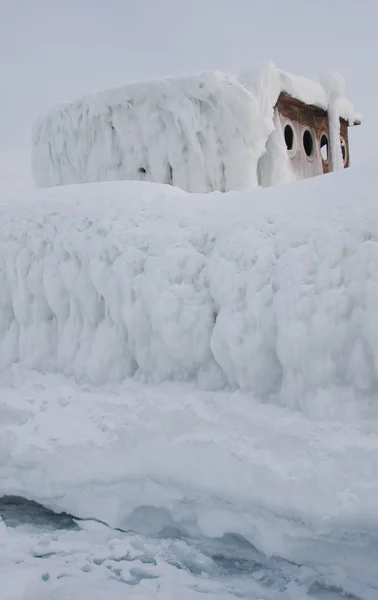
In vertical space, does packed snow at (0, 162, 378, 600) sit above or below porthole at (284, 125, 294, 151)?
below

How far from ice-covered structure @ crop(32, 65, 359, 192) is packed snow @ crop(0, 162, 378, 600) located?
4982 mm

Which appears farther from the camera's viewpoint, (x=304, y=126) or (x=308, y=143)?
(x=308, y=143)

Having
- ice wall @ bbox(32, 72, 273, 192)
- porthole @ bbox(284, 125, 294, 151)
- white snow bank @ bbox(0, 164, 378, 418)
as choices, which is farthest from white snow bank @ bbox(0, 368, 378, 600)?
porthole @ bbox(284, 125, 294, 151)

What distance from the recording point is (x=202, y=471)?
11.5ft

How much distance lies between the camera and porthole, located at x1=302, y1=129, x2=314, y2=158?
12.1 metres

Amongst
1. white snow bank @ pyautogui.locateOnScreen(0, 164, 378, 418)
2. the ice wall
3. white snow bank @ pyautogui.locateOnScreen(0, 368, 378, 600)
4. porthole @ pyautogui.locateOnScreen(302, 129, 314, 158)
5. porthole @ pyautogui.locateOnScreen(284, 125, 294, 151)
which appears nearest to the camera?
white snow bank @ pyautogui.locateOnScreen(0, 368, 378, 600)

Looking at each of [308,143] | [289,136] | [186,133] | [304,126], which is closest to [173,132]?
[186,133]

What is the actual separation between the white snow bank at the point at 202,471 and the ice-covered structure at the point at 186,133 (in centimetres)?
610

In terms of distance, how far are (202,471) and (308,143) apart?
10.1m

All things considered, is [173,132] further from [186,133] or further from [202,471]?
[202,471]

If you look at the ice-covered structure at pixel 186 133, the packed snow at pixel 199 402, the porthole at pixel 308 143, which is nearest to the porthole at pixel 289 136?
the ice-covered structure at pixel 186 133

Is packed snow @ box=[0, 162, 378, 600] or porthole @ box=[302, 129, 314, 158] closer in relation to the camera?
packed snow @ box=[0, 162, 378, 600]

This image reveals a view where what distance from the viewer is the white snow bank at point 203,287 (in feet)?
10.9

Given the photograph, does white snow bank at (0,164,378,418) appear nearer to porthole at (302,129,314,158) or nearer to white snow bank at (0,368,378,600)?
white snow bank at (0,368,378,600)
